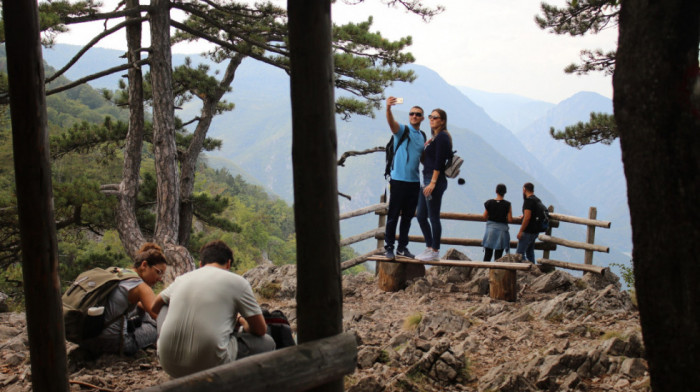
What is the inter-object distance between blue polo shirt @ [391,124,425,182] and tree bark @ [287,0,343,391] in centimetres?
387

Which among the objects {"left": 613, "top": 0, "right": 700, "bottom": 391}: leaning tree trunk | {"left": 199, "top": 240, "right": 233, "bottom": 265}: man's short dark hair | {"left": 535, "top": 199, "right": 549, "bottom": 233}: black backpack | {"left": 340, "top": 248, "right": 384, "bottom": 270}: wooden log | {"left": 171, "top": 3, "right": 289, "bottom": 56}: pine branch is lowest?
{"left": 340, "top": 248, "right": 384, "bottom": 270}: wooden log

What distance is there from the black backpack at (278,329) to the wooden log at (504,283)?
4347 millimetres

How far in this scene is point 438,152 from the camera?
6.98 m

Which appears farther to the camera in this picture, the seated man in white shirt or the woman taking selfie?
the woman taking selfie

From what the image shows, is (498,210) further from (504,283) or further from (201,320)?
(201,320)

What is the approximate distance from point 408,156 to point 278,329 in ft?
10.9

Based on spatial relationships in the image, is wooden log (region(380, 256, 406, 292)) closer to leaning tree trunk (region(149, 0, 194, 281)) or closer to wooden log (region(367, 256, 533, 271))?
wooden log (region(367, 256, 533, 271))

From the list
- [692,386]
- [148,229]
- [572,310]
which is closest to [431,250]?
[572,310]

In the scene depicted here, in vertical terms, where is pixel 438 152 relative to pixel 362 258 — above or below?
above

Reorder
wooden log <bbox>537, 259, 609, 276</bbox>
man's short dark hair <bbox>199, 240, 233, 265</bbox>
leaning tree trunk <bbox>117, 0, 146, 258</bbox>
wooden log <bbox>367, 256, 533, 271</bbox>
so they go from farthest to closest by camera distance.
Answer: leaning tree trunk <bbox>117, 0, 146, 258</bbox> < wooden log <bbox>537, 259, 609, 276</bbox> < wooden log <bbox>367, 256, 533, 271</bbox> < man's short dark hair <bbox>199, 240, 233, 265</bbox>

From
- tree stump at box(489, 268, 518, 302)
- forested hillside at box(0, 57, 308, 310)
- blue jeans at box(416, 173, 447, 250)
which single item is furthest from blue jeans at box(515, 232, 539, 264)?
forested hillside at box(0, 57, 308, 310)

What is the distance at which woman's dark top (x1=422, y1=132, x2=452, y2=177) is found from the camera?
6.99 m

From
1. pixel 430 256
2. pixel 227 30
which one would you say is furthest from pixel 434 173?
pixel 227 30

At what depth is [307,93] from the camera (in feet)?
9.55
